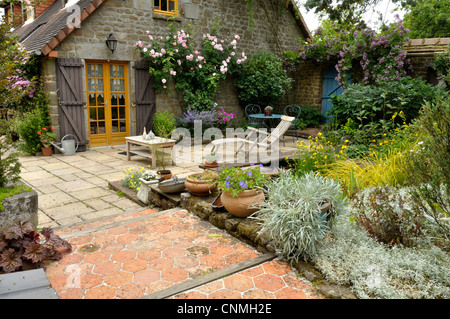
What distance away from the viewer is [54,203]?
477 centimetres

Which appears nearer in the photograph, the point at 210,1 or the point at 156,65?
the point at 156,65

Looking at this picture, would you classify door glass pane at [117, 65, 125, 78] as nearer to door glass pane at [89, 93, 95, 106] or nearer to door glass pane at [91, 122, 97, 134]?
door glass pane at [89, 93, 95, 106]

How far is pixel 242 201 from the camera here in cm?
347

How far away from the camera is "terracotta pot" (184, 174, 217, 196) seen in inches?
166

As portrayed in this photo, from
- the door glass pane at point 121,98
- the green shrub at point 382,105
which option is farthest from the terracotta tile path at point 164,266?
the door glass pane at point 121,98

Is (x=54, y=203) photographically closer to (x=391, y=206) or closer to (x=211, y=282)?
(x=211, y=282)

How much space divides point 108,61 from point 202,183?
18.3 feet

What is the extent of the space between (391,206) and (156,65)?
7.29 metres

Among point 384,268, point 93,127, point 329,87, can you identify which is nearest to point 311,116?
point 329,87

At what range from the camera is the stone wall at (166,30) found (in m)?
7.85

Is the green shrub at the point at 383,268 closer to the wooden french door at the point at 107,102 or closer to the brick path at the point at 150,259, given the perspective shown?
the brick path at the point at 150,259

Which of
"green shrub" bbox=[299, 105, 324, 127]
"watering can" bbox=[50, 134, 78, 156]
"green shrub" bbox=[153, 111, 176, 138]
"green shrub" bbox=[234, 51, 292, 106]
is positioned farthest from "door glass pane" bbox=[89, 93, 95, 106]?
"green shrub" bbox=[299, 105, 324, 127]

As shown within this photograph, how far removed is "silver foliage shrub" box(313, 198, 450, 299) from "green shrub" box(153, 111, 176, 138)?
6408 mm
